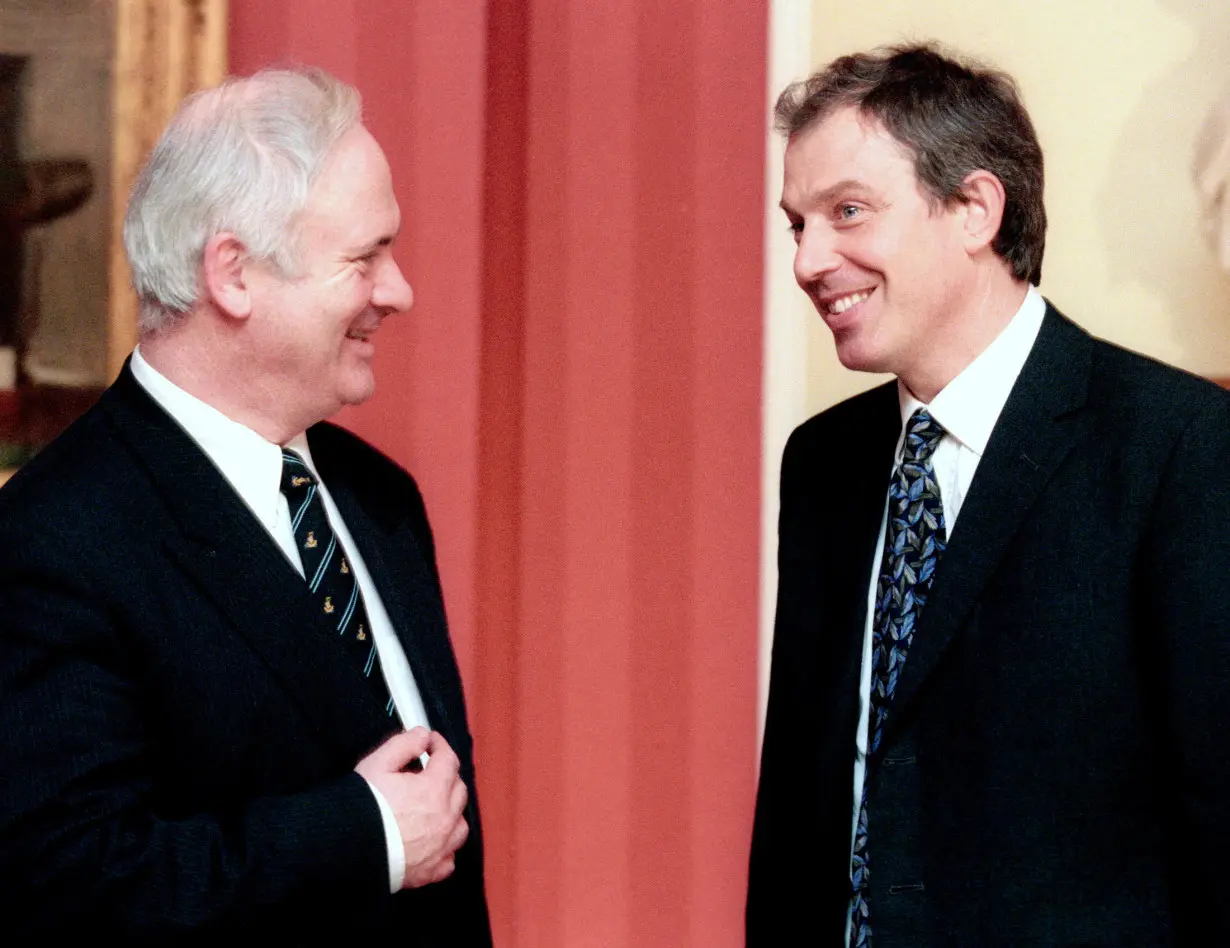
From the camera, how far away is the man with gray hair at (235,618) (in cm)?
135

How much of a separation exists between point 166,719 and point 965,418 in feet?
3.18

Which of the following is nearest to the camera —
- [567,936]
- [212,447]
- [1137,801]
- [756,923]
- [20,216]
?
[1137,801]

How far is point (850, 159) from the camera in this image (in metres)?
1.70

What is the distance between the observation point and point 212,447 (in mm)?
1609

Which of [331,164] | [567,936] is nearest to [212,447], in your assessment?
[331,164]

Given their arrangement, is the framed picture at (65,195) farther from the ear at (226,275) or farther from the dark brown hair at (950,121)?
the dark brown hair at (950,121)

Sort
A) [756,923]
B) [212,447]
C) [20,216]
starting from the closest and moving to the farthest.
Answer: [212,447], [756,923], [20,216]

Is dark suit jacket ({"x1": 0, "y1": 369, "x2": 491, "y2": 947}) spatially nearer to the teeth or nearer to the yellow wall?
the teeth

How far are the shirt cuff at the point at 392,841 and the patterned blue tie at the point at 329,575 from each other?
0.16 meters

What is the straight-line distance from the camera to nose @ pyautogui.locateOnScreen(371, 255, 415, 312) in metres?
1.71

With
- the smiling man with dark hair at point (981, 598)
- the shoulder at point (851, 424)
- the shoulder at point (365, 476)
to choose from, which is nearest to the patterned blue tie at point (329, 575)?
the shoulder at point (365, 476)

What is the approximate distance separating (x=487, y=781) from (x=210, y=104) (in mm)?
1567

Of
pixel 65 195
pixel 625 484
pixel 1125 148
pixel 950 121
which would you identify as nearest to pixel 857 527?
pixel 950 121

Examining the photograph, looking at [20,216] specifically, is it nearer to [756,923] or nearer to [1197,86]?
[756,923]
